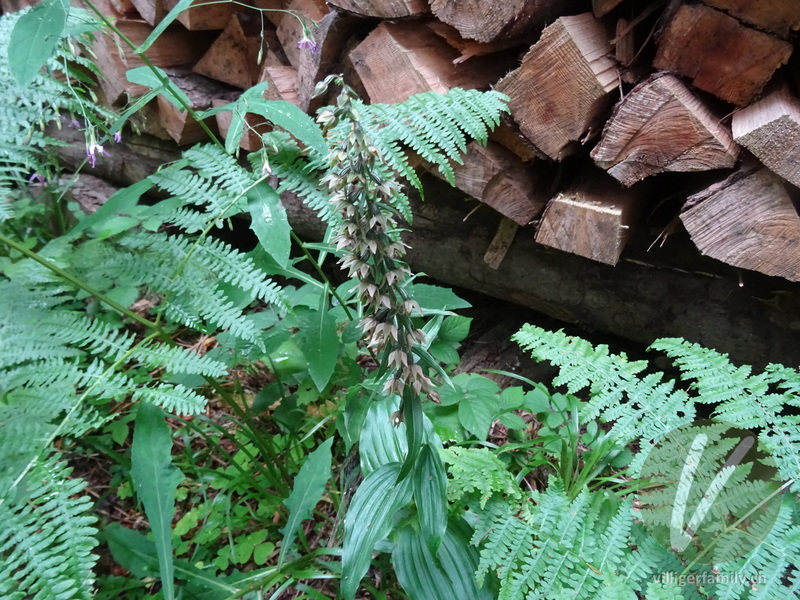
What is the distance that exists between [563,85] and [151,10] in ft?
5.62

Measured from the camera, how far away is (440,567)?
1.19m

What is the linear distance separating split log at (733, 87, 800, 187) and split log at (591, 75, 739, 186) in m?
0.05

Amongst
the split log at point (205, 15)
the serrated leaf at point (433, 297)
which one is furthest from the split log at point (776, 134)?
the split log at point (205, 15)

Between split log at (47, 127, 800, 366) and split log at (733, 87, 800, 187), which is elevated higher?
split log at (733, 87, 800, 187)

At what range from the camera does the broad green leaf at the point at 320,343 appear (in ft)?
4.59

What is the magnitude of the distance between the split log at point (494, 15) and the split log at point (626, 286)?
1.92 feet

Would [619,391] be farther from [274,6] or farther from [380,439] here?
[274,6]

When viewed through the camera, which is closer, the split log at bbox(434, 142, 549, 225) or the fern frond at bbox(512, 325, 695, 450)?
the fern frond at bbox(512, 325, 695, 450)

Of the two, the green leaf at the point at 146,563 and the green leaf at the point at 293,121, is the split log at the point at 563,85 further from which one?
the green leaf at the point at 146,563

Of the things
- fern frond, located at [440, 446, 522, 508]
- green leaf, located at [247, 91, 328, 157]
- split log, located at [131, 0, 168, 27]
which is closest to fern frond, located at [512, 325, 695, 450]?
fern frond, located at [440, 446, 522, 508]

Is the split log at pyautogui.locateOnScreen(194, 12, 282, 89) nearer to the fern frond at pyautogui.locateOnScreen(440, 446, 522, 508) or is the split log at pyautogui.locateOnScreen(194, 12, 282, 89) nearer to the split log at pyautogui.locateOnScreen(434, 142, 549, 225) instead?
the split log at pyautogui.locateOnScreen(434, 142, 549, 225)

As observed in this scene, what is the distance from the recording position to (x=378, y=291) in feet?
3.21

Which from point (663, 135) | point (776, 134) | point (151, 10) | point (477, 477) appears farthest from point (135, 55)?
point (776, 134)

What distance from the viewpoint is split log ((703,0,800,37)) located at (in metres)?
1.08
